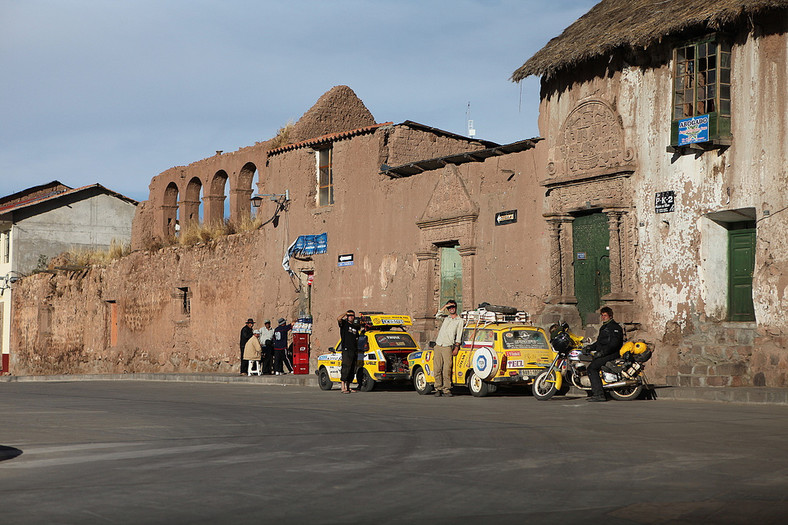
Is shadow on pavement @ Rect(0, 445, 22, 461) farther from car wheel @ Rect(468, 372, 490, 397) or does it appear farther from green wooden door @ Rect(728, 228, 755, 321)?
green wooden door @ Rect(728, 228, 755, 321)

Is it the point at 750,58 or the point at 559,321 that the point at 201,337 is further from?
the point at 750,58

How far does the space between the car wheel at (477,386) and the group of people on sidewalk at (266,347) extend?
11.4m

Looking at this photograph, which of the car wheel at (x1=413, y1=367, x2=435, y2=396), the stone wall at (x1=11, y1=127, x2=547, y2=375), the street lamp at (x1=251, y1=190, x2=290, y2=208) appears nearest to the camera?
the car wheel at (x1=413, y1=367, x2=435, y2=396)

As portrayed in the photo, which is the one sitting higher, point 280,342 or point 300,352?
point 280,342

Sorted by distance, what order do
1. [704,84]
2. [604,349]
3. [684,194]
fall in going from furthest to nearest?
[684,194] → [704,84] → [604,349]

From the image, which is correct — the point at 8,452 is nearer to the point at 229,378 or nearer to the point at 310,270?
the point at 229,378

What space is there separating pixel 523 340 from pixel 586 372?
1505 millimetres

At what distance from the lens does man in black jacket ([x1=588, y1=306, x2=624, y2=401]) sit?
1719cm

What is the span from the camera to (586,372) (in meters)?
17.9

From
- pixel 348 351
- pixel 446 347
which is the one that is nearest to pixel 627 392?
pixel 446 347

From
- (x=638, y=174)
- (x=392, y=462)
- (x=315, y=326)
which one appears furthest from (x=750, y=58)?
(x=315, y=326)

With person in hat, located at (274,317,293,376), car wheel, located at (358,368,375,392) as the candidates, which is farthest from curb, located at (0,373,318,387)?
car wheel, located at (358,368,375,392)

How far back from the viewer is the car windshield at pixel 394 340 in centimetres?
2177

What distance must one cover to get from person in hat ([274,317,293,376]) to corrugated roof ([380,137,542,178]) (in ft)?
17.8
